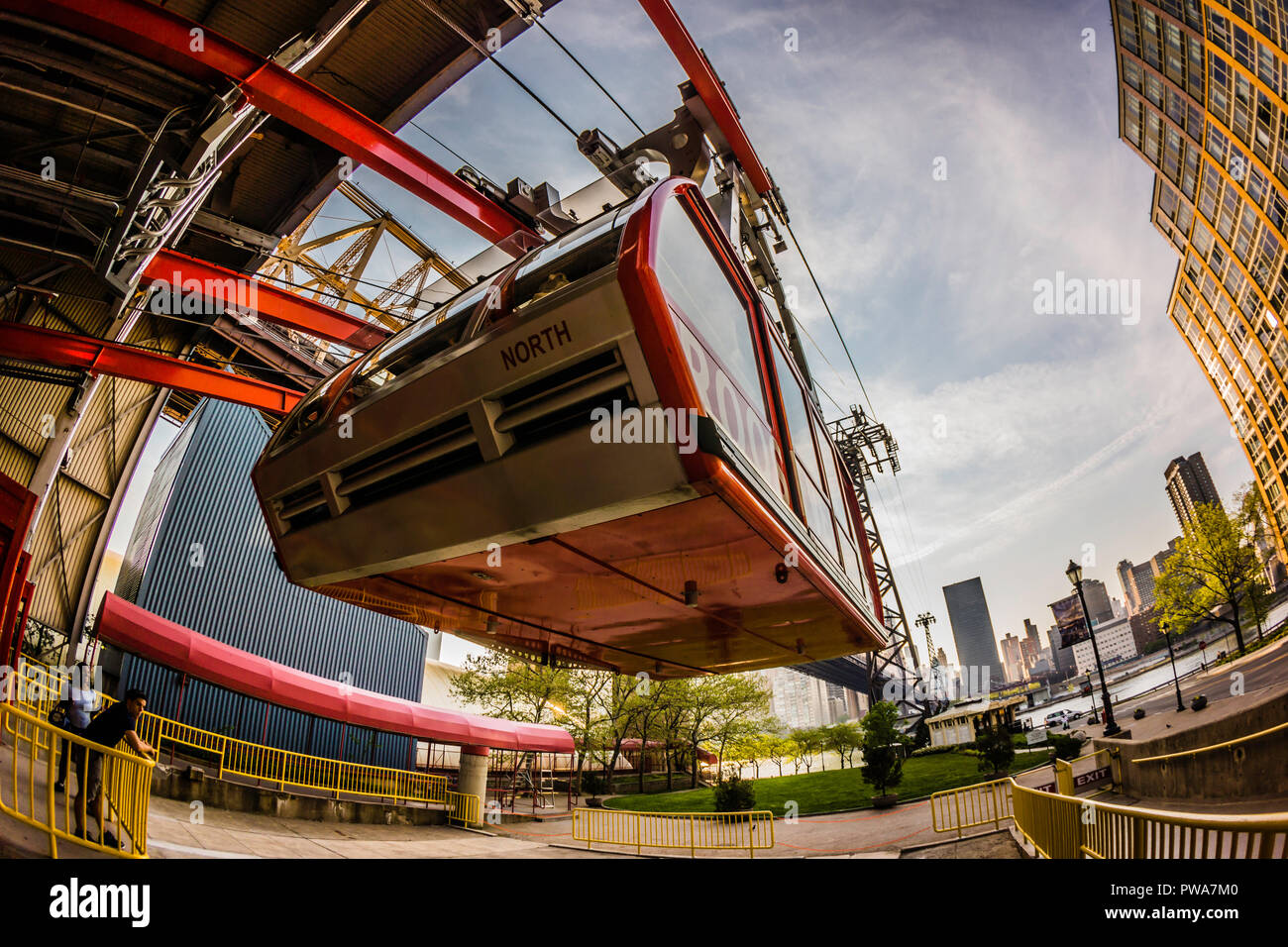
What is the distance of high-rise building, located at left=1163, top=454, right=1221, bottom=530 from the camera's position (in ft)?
419

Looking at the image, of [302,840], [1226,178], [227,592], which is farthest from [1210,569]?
[227,592]

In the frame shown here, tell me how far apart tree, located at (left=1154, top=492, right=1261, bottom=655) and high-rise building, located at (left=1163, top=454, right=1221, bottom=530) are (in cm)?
12217

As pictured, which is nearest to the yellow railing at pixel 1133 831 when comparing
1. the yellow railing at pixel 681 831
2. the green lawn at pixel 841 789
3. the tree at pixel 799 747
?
the yellow railing at pixel 681 831

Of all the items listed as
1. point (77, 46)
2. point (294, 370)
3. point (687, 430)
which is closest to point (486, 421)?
point (687, 430)

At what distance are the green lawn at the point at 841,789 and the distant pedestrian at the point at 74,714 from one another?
1487 cm

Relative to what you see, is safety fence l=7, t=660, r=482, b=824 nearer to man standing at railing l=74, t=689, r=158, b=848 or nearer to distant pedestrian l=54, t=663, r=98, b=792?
distant pedestrian l=54, t=663, r=98, b=792

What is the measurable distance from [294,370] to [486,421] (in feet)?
46.7

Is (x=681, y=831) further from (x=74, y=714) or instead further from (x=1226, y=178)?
(x=1226, y=178)

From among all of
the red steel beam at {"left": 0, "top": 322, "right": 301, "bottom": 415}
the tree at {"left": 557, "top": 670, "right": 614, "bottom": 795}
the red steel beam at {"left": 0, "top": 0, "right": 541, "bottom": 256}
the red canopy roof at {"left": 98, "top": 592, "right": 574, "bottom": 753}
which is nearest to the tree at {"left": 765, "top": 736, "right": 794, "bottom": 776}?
the tree at {"left": 557, "top": 670, "right": 614, "bottom": 795}

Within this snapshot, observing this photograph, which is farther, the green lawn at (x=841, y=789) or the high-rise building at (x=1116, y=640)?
the high-rise building at (x=1116, y=640)

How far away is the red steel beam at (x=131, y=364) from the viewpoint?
384 inches

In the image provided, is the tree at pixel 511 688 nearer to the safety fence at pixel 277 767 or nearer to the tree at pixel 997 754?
the safety fence at pixel 277 767

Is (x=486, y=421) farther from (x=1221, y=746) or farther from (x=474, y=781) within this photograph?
(x=474, y=781)

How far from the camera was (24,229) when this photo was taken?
35.4ft
